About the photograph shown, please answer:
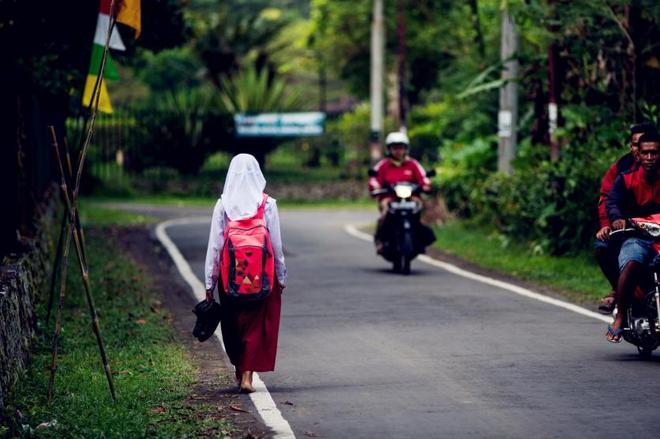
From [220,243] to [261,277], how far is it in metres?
0.42

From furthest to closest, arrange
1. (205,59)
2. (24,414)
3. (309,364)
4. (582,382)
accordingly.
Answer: (205,59) < (309,364) < (582,382) < (24,414)

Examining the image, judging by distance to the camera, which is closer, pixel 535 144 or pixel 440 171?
pixel 535 144

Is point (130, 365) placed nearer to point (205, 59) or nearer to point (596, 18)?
point (596, 18)

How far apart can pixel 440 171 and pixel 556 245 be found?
710 centimetres

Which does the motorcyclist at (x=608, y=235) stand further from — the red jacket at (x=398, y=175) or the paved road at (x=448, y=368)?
the red jacket at (x=398, y=175)

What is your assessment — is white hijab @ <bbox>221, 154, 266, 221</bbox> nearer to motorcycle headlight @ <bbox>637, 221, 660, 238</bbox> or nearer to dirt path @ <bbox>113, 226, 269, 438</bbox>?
dirt path @ <bbox>113, 226, 269, 438</bbox>

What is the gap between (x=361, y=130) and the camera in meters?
41.8

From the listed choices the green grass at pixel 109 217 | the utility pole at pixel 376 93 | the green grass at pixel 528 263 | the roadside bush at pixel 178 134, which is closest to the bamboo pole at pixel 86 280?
the green grass at pixel 528 263

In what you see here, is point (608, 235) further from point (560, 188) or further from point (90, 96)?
point (560, 188)

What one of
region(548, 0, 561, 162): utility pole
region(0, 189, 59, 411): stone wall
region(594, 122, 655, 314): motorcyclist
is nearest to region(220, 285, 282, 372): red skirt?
region(0, 189, 59, 411): stone wall

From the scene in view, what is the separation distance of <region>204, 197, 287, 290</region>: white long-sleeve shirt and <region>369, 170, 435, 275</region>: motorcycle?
8.41m

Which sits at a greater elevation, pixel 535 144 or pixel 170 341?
pixel 535 144

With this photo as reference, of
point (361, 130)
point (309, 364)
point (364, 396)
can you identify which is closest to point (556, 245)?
point (309, 364)

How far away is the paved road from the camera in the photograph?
27.9 feet
